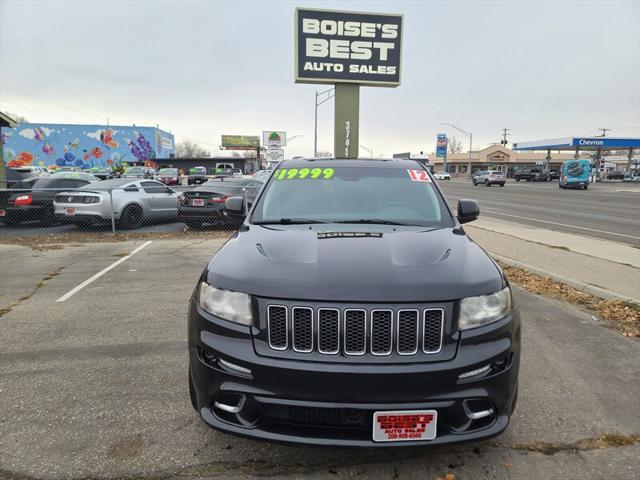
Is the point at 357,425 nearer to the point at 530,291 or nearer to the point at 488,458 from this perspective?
the point at 488,458

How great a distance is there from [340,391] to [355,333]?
0.92ft

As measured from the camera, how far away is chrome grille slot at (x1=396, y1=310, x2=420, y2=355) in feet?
7.44

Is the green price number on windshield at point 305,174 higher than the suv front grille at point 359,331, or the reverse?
the green price number on windshield at point 305,174

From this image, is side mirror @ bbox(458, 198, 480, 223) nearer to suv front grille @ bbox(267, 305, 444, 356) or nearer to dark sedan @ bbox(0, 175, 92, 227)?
suv front grille @ bbox(267, 305, 444, 356)

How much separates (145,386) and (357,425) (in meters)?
2.01

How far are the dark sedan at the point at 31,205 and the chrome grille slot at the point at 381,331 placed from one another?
12.4 metres

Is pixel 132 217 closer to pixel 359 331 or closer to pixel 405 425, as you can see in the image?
pixel 359 331

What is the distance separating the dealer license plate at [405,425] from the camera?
2.21 metres

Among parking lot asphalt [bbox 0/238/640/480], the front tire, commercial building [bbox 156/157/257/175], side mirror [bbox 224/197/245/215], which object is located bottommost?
parking lot asphalt [bbox 0/238/640/480]

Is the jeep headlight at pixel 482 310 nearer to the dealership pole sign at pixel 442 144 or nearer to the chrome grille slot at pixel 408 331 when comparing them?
the chrome grille slot at pixel 408 331

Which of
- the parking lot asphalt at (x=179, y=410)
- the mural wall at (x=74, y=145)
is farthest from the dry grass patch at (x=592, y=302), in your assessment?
the mural wall at (x=74, y=145)

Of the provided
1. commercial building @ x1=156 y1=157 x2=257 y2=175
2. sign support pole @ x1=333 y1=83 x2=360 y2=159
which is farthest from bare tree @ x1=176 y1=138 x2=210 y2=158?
sign support pole @ x1=333 y1=83 x2=360 y2=159

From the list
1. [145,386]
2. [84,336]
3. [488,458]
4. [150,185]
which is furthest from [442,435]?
[150,185]

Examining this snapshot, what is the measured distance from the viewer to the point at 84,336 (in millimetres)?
4629
